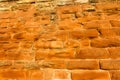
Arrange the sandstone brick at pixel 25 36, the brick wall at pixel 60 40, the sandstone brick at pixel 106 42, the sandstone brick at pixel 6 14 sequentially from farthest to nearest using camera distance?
1. the sandstone brick at pixel 6 14
2. the sandstone brick at pixel 25 36
3. the sandstone brick at pixel 106 42
4. the brick wall at pixel 60 40

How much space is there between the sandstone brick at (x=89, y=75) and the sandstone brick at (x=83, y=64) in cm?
4

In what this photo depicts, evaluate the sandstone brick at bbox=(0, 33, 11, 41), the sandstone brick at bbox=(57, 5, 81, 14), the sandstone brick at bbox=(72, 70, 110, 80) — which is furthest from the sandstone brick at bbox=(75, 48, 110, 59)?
the sandstone brick at bbox=(0, 33, 11, 41)

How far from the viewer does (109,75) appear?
1.40 metres

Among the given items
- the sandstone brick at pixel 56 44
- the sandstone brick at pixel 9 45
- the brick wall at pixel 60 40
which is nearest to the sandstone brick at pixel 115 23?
the brick wall at pixel 60 40

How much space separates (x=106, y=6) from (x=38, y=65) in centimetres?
89

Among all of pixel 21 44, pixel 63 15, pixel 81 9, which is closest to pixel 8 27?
pixel 21 44

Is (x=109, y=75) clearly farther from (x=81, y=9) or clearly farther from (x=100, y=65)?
(x=81, y=9)

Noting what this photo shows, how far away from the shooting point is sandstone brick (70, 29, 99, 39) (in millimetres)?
1688

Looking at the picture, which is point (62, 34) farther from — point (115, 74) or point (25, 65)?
point (115, 74)

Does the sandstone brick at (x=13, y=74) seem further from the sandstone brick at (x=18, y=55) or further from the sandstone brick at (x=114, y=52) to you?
the sandstone brick at (x=114, y=52)

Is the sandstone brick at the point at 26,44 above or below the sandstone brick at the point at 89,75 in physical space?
above

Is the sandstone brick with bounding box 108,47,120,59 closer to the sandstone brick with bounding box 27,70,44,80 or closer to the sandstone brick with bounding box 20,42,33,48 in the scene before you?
the sandstone brick with bounding box 27,70,44,80

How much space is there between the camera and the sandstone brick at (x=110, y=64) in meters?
1.43

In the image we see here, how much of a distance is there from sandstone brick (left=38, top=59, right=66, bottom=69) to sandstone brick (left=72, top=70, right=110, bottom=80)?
119 millimetres
